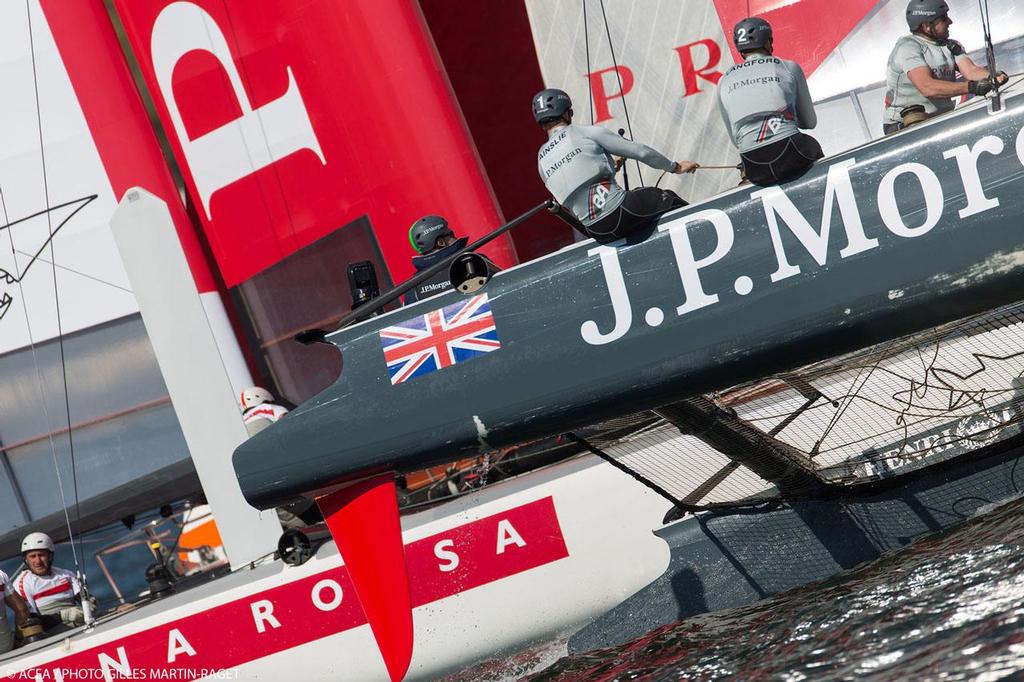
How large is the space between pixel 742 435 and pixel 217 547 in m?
4.55

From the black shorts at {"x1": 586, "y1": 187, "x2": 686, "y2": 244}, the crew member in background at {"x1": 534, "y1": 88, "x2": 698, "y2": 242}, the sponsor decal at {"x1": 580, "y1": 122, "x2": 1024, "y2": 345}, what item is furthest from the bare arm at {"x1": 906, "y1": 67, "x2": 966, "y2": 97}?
the black shorts at {"x1": 586, "y1": 187, "x2": 686, "y2": 244}

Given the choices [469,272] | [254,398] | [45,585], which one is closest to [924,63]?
[469,272]

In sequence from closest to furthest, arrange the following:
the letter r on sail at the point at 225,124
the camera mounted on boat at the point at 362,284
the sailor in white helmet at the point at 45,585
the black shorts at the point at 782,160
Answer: the black shorts at the point at 782,160 < the camera mounted on boat at the point at 362,284 < the sailor in white helmet at the point at 45,585 < the letter r on sail at the point at 225,124

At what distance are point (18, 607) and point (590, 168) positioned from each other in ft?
11.2

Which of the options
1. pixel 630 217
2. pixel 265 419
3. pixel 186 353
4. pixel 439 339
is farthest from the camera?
pixel 265 419

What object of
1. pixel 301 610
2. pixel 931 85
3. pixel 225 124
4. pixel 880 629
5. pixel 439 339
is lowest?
pixel 880 629

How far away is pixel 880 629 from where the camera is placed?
280 cm

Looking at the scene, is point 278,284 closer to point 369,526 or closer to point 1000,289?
point 369,526

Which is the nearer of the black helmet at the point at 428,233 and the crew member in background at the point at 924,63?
the crew member in background at the point at 924,63

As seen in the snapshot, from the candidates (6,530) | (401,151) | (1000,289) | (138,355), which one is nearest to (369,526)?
(1000,289)

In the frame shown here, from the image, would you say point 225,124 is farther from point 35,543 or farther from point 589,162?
point 589,162

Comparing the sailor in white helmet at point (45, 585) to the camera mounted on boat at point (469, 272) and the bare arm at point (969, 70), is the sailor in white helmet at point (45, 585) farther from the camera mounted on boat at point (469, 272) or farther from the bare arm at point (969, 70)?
the bare arm at point (969, 70)

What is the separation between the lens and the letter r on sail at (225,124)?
5434mm

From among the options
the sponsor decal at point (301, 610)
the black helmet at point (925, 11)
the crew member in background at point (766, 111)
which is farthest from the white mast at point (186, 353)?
the black helmet at point (925, 11)
